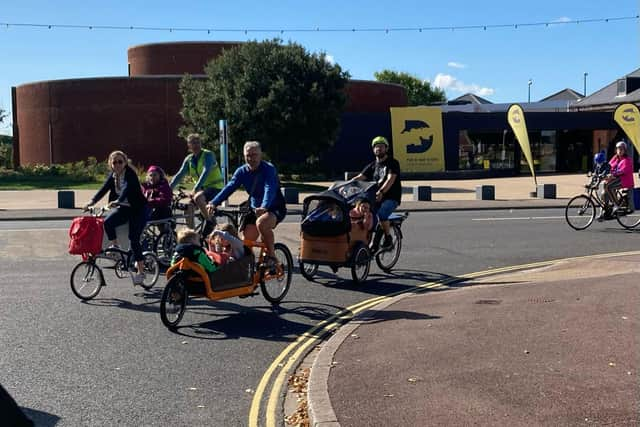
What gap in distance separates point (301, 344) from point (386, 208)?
3919 mm

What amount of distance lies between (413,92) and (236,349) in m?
97.0

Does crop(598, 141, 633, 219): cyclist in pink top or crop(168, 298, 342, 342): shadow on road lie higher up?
crop(598, 141, 633, 219): cyclist in pink top

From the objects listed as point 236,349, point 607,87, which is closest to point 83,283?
point 236,349

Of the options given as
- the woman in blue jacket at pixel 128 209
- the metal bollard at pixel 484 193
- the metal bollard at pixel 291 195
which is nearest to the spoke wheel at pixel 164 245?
the woman in blue jacket at pixel 128 209

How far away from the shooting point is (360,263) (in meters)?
9.59

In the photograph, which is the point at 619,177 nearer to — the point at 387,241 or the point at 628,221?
the point at 628,221

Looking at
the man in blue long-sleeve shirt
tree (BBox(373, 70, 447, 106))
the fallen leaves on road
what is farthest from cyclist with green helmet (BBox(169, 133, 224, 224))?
tree (BBox(373, 70, 447, 106))

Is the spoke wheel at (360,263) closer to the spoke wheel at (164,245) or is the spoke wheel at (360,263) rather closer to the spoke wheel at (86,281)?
the spoke wheel at (164,245)

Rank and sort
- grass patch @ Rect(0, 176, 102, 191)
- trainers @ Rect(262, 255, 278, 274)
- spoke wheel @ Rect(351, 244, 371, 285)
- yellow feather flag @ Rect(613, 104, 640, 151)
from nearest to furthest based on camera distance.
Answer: trainers @ Rect(262, 255, 278, 274) < spoke wheel @ Rect(351, 244, 371, 285) < yellow feather flag @ Rect(613, 104, 640, 151) < grass patch @ Rect(0, 176, 102, 191)

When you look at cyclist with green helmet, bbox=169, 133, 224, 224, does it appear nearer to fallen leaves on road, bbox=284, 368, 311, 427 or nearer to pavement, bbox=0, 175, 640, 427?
pavement, bbox=0, 175, 640, 427

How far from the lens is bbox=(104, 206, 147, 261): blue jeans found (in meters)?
8.70

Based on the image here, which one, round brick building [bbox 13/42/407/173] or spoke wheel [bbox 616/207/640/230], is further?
round brick building [bbox 13/42/407/173]

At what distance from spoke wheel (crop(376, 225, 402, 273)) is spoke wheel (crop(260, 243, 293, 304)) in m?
2.15

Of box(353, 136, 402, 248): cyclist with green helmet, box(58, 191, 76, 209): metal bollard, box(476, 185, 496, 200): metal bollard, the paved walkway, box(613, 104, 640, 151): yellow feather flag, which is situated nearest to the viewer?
the paved walkway
